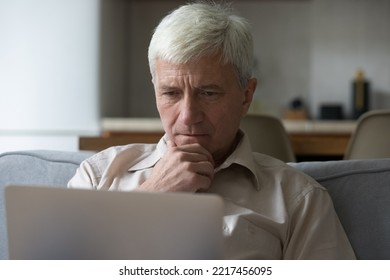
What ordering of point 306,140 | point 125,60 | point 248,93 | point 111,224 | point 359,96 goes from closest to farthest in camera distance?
point 111,224 → point 248,93 → point 306,140 → point 359,96 → point 125,60

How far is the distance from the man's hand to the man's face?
0.25 ft

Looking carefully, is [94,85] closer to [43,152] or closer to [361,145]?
[361,145]

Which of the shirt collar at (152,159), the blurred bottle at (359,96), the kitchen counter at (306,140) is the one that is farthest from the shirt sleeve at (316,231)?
the blurred bottle at (359,96)

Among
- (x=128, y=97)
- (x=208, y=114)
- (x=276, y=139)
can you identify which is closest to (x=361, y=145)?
(x=276, y=139)

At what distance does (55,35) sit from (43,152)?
122 inches

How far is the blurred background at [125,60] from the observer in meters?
4.67

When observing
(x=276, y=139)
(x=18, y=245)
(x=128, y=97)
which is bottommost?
(x=128, y=97)

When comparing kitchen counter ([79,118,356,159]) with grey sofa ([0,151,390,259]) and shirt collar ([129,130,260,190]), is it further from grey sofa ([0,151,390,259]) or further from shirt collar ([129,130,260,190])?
shirt collar ([129,130,260,190])

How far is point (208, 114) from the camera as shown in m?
1.50

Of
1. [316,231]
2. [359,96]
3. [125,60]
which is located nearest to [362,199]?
[316,231]

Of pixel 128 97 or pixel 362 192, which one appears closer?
pixel 362 192

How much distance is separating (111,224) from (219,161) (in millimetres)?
652

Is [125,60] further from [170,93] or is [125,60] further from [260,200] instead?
[260,200]

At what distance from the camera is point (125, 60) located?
548 centimetres
